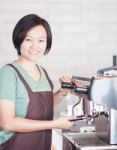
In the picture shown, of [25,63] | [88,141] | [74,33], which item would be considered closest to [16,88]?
[25,63]

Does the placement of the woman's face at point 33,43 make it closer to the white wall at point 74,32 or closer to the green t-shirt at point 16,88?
the green t-shirt at point 16,88

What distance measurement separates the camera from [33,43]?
135cm

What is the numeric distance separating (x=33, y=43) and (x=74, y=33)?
110 cm

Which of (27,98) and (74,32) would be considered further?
(74,32)

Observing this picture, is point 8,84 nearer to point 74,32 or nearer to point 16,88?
point 16,88

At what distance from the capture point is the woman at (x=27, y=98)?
127 centimetres

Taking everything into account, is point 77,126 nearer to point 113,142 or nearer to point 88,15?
point 113,142

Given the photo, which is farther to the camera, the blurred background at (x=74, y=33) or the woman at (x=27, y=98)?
the blurred background at (x=74, y=33)

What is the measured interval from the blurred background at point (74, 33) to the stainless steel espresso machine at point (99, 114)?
776 mm

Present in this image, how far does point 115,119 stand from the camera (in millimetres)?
1331

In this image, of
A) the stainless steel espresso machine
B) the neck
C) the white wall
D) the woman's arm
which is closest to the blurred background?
the white wall

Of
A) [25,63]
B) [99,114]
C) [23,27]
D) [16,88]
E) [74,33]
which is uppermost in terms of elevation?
[74,33]

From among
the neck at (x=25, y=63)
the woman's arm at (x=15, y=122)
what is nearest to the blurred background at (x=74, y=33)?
the neck at (x=25, y=63)

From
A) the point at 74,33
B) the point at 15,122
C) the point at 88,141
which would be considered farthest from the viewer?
the point at 74,33
